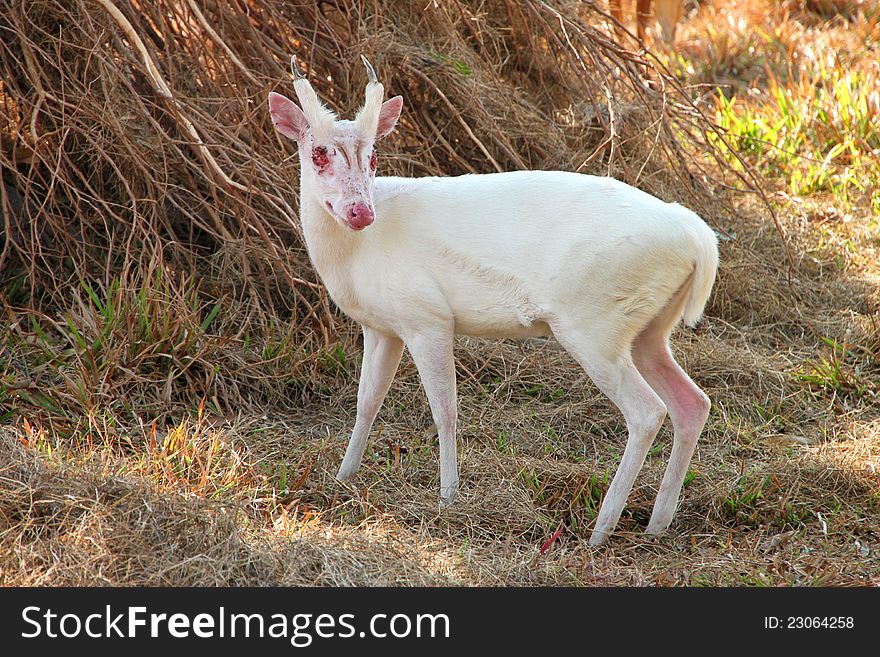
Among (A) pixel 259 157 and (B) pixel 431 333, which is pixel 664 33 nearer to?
(A) pixel 259 157

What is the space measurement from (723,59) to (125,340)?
7.69m

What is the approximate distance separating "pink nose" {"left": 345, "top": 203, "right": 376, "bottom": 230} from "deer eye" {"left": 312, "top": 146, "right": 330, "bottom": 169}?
9.1 inches

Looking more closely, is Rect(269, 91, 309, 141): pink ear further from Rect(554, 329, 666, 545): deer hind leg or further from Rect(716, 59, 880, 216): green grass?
Rect(716, 59, 880, 216): green grass

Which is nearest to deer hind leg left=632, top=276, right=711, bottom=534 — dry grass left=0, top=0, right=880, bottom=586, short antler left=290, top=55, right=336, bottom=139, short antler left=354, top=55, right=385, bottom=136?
dry grass left=0, top=0, right=880, bottom=586

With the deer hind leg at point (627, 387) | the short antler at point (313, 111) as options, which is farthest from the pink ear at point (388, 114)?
the deer hind leg at point (627, 387)

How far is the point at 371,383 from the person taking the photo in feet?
13.9

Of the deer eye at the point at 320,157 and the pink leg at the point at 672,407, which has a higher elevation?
the deer eye at the point at 320,157

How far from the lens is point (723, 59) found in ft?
34.5

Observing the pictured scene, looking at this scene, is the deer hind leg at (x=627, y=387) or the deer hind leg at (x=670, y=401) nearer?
the deer hind leg at (x=627, y=387)

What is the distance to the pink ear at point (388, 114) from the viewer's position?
3.89 meters

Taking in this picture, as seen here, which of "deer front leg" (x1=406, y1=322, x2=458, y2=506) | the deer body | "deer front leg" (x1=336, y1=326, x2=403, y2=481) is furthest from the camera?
"deer front leg" (x1=336, y1=326, x2=403, y2=481)

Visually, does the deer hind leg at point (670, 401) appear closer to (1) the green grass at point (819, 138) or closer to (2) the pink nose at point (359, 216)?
(2) the pink nose at point (359, 216)

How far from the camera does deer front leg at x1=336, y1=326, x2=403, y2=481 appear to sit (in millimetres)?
4215

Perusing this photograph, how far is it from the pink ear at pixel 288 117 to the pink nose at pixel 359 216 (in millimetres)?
417
